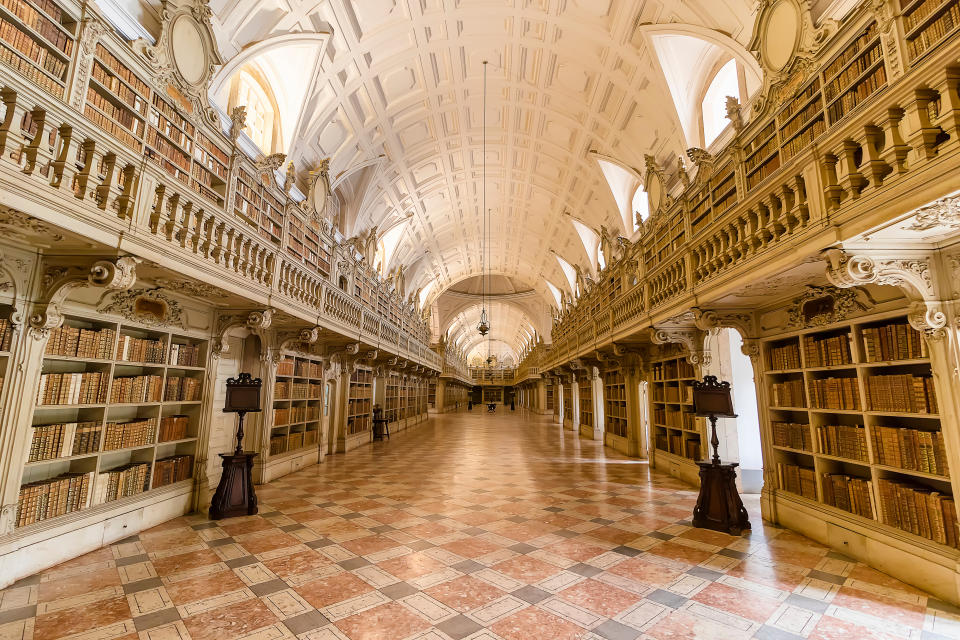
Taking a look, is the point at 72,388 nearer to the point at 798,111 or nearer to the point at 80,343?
the point at 80,343

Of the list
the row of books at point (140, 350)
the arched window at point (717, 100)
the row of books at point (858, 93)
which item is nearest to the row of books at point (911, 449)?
the row of books at point (858, 93)

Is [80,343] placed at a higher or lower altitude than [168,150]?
lower

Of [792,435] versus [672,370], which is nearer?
[792,435]

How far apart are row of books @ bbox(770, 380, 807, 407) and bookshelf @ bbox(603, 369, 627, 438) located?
5.85m

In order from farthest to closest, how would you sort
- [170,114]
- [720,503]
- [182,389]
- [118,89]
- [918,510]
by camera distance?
[182,389]
[720,503]
[170,114]
[118,89]
[918,510]

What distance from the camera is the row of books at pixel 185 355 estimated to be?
5559 mm

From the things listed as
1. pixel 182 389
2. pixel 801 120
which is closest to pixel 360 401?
pixel 182 389

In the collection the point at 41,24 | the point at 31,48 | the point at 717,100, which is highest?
the point at 717,100

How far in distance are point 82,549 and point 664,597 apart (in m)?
5.47

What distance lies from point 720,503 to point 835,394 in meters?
1.76

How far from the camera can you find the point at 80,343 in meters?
4.25

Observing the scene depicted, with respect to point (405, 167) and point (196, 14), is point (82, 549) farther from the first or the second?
point (405, 167)

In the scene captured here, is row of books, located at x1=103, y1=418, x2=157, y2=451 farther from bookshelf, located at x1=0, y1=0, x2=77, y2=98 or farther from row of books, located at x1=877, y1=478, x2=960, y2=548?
row of books, located at x1=877, y1=478, x2=960, y2=548

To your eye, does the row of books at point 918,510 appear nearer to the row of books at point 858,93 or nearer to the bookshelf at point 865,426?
the bookshelf at point 865,426
